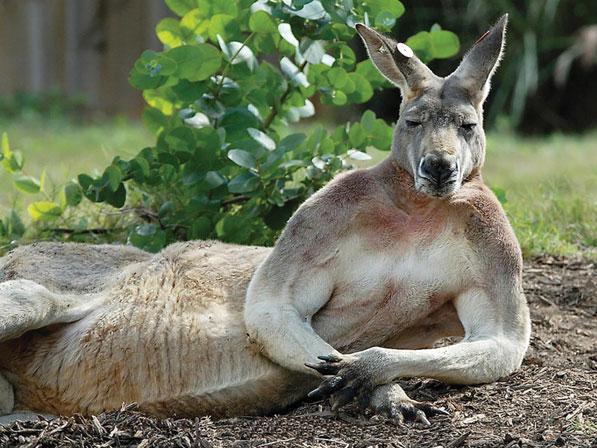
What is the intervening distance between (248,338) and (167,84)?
1550mm

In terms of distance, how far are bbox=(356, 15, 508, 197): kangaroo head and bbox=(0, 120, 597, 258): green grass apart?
1.66m

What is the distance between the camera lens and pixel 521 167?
8617mm

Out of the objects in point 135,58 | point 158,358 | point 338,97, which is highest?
point 338,97

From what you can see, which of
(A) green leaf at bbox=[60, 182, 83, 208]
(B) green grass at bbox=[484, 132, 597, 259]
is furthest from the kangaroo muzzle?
(A) green leaf at bbox=[60, 182, 83, 208]

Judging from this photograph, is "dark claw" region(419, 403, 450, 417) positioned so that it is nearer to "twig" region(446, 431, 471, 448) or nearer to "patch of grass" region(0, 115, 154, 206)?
"twig" region(446, 431, 471, 448)

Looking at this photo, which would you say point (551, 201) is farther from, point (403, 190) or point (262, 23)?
point (403, 190)

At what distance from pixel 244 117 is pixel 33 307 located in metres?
1.49

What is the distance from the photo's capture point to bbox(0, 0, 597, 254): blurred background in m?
11.7

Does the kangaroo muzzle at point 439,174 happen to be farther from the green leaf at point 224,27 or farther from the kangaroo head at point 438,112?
the green leaf at point 224,27

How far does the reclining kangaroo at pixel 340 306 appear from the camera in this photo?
3768 mm

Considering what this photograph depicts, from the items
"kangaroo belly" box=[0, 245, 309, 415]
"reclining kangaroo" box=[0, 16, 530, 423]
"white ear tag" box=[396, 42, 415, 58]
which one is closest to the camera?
"reclining kangaroo" box=[0, 16, 530, 423]

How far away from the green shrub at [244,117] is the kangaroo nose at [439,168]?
48.8 inches

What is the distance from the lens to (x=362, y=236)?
3.97m

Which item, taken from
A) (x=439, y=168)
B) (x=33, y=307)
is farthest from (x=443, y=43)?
(x=33, y=307)
